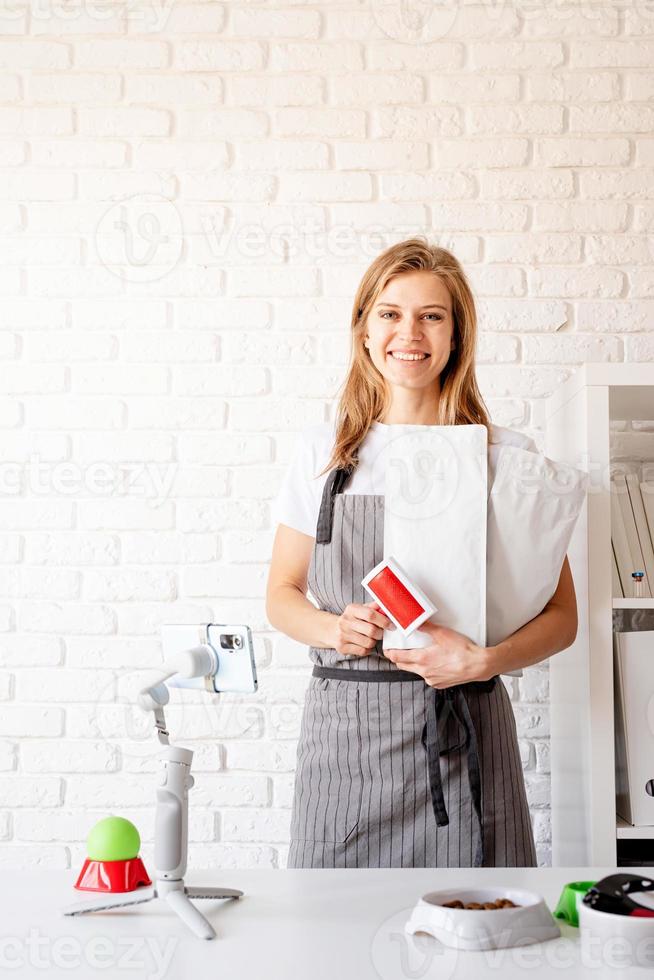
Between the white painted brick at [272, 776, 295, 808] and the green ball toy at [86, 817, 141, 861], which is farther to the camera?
the white painted brick at [272, 776, 295, 808]

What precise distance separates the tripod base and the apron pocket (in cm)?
48

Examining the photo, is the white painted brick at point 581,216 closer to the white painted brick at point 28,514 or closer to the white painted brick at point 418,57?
the white painted brick at point 418,57

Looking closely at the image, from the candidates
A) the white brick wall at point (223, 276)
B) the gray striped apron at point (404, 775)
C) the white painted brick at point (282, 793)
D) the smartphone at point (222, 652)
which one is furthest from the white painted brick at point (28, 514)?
the smartphone at point (222, 652)

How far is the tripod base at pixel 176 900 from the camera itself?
929 millimetres

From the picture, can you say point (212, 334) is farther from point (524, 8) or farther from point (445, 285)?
point (524, 8)

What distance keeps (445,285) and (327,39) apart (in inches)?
34.2

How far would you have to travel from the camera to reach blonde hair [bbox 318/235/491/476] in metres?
1.75

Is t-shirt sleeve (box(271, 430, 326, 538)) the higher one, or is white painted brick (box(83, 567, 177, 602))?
t-shirt sleeve (box(271, 430, 326, 538))

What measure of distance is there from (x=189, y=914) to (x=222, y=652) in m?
0.26

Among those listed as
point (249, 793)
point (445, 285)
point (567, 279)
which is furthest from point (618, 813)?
point (567, 279)

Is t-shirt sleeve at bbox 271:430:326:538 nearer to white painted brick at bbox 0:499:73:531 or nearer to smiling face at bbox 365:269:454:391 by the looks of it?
smiling face at bbox 365:269:454:391

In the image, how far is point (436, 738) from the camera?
1503 millimetres

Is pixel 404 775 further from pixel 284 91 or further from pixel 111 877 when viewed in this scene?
pixel 284 91

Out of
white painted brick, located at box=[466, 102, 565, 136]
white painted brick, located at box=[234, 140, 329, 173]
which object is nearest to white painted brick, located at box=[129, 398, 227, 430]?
white painted brick, located at box=[234, 140, 329, 173]
